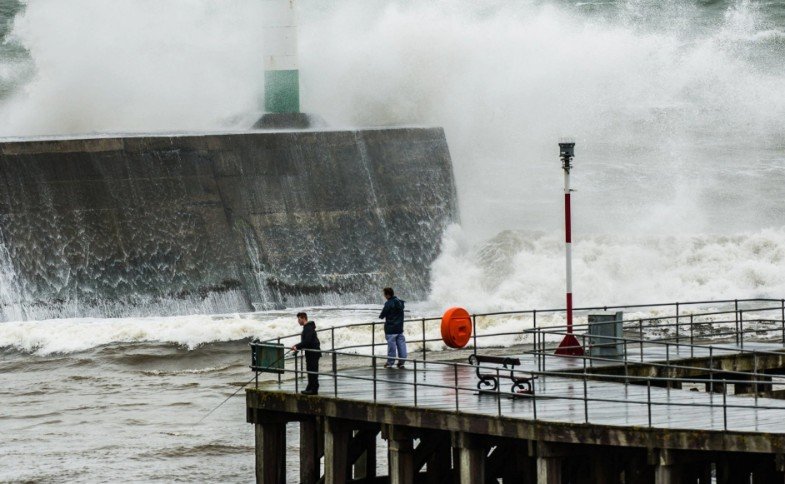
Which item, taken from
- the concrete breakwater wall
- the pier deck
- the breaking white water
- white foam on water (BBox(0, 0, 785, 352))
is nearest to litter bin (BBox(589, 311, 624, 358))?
the pier deck

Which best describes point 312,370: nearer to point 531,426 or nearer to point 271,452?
point 271,452

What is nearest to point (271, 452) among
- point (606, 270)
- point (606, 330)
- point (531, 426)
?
point (531, 426)

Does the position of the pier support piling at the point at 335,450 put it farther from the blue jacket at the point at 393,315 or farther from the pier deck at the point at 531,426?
the blue jacket at the point at 393,315

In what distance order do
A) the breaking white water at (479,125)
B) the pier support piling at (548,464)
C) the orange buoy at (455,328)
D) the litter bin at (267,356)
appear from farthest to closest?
the breaking white water at (479,125)
the orange buoy at (455,328)
the litter bin at (267,356)
the pier support piling at (548,464)

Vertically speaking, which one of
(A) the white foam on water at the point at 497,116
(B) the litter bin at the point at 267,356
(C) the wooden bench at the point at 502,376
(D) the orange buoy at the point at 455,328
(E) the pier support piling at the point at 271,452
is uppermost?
(A) the white foam on water at the point at 497,116

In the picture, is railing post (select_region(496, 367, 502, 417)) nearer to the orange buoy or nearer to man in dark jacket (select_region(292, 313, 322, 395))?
the orange buoy

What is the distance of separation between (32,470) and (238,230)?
38.8 feet

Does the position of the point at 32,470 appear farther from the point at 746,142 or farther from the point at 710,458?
the point at 746,142

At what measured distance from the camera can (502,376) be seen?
17516 millimetres

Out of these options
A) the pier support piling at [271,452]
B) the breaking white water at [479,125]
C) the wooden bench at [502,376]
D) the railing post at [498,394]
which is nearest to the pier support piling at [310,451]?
the pier support piling at [271,452]

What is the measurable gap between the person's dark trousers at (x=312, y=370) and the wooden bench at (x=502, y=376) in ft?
5.05

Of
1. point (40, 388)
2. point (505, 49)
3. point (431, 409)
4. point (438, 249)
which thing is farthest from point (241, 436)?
point (505, 49)

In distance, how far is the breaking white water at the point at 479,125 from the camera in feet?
103

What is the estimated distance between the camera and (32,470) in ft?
73.6
